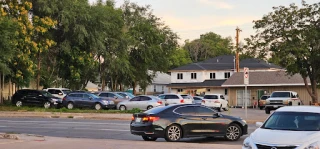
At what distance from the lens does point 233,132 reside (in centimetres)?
1941

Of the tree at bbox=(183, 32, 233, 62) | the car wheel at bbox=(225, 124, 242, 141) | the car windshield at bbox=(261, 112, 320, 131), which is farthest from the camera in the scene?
the tree at bbox=(183, 32, 233, 62)

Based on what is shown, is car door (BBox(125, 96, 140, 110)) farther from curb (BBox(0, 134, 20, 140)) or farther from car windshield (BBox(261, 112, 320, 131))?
car windshield (BBox(261, 112, 320, 131))

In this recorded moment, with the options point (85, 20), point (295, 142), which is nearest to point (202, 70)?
point (85, 20)

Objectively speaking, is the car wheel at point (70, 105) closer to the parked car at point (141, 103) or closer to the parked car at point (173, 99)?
the parked car at point (141, 103)

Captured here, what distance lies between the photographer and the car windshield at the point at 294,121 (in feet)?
41.4

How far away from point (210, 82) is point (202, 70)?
3.86 m

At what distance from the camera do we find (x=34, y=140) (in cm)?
1844

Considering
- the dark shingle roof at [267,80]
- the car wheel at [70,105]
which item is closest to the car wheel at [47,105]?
the car wheel at [70,105]

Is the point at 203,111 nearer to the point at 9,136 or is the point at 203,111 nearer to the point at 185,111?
the point at 185,111

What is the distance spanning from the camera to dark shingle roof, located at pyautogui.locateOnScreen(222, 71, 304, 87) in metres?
60.8

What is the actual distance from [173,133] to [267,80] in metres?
46.1

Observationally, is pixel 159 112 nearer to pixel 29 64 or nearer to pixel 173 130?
pixel 173 130

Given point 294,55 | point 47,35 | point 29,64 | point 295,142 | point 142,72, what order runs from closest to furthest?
point 295,142, point 294,55, point 29,64, point 47,35, point 142,72

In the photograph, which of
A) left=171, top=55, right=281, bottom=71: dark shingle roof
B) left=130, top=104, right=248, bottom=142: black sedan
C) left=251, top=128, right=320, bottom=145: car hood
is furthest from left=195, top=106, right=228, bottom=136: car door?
left=171, top=55, right=281, bottom=71: dark shingle roof
